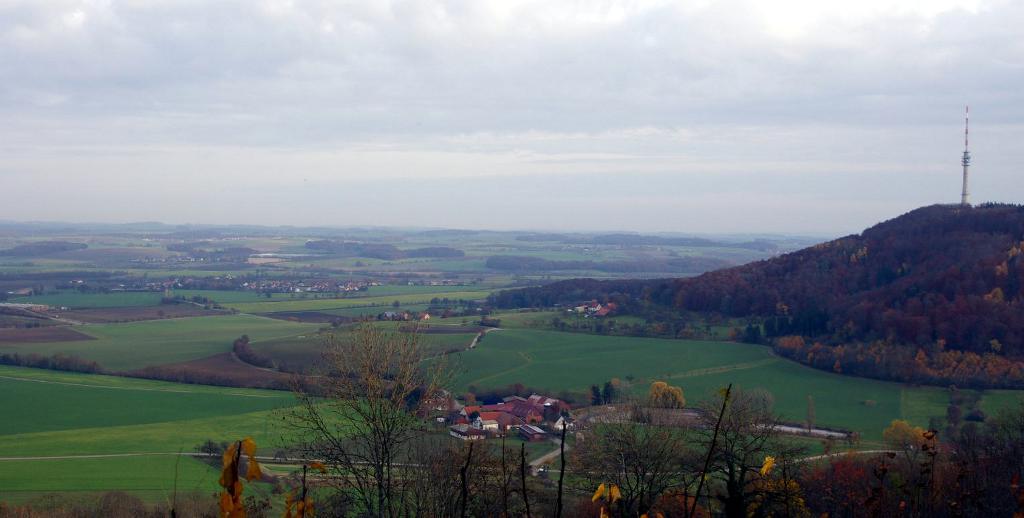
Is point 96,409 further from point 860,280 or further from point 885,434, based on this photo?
point 860,280

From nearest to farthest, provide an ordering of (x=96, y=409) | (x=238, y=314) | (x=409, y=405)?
(x=409, y=405) < (x=96, y=409) < (x=238, y=314)

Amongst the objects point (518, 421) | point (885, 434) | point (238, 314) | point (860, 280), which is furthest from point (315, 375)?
point (238, 314)

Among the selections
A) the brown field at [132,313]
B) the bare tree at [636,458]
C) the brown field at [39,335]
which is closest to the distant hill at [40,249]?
the brown field at [132,313]

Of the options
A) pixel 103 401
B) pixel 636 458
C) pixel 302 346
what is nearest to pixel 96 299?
pixel 302 346

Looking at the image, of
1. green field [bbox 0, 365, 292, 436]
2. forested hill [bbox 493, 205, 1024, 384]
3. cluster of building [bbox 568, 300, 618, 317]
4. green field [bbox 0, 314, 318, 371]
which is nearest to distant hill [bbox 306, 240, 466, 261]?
cluster of building [bbox 568, 300, 618, 317]

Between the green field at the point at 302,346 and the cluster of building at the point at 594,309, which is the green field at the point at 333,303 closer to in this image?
the cluster of building at the point at 594,309
